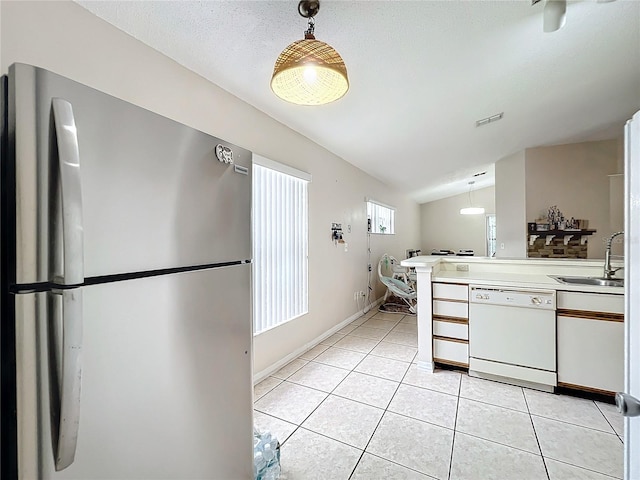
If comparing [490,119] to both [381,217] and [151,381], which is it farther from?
[151,381]

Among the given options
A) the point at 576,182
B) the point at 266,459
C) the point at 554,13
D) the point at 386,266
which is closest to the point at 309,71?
the point at 554,13

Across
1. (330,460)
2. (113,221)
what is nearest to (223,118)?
(113,221)

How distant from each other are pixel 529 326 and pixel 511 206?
3.79 meters

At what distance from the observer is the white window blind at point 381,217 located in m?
5.22

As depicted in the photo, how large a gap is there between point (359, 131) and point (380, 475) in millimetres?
2863

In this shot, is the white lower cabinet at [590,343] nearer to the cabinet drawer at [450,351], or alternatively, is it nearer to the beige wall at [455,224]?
the cabinet drawer at [450,351]

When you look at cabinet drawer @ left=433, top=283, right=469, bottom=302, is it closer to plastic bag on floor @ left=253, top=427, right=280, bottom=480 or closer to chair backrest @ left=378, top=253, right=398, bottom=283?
plastic bag on floor @ left=253, top=427, right=280, bottom=480

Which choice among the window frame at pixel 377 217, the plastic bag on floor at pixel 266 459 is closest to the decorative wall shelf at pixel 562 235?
the window frame at pixel 377 217

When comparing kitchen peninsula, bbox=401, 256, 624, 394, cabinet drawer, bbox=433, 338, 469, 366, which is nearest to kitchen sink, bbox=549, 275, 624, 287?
kitchen peninsula, bbox=401, 256, 624, 394

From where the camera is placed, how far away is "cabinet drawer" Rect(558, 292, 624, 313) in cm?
210

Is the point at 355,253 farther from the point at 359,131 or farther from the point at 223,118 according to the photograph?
the point at 223,118

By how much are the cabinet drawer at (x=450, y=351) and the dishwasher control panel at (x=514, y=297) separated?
45 cm

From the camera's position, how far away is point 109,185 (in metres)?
0.68

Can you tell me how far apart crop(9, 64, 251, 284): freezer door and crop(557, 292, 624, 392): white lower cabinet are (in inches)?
106
